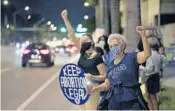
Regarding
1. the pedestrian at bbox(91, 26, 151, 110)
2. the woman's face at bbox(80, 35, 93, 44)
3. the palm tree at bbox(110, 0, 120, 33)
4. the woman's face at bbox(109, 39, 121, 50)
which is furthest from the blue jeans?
the palm tree at bbox(110, 0, 120, 33)

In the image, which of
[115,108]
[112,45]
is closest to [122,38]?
[112,45]

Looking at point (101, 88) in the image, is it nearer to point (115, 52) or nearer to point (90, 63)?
point (115, 52)

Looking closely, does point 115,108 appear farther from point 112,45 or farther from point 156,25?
point 156,25

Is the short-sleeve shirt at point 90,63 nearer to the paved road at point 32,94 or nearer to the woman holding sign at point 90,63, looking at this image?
the woman holding sign at point 90,63

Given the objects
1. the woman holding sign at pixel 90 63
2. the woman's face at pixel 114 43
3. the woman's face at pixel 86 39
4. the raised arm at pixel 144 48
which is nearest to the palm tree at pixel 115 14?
the woman's face at pixel 86 39

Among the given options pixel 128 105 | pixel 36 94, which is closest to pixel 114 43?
pixel 128 105

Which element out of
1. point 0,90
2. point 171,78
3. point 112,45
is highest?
point 112,45

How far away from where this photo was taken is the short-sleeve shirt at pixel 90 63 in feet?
22.4

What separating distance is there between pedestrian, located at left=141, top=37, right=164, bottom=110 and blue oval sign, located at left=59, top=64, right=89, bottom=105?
212cm

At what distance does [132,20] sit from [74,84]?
3.33 metres

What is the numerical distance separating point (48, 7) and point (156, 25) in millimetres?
2070

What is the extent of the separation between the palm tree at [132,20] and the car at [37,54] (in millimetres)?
15025

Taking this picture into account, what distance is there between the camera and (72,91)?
20.5 ft

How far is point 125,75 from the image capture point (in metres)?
5.64
